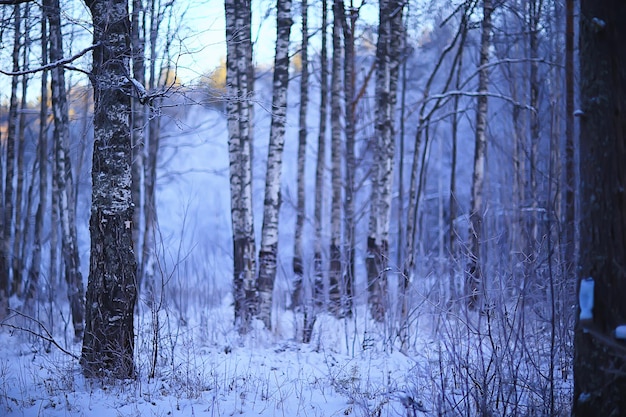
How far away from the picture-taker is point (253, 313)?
29.1ft

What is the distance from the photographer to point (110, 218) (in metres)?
5.55

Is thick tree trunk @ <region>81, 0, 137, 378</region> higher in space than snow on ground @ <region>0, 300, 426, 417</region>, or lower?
higher

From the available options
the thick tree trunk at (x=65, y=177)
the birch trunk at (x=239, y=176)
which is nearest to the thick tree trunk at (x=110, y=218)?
the thick tree trunk at (x=65, y=177)

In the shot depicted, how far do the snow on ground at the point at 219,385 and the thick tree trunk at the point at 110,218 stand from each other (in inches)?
11.0

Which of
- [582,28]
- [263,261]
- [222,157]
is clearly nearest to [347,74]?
[263,261]

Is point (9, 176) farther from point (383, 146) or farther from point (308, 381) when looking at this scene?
point (308, 381)

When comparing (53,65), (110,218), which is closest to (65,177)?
(110,218)

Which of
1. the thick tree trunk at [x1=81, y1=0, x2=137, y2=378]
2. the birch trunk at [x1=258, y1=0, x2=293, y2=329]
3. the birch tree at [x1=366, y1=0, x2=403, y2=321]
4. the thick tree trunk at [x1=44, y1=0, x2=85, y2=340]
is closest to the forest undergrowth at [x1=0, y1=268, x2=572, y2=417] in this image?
the thick tree trunk at [x1=81, y1=0, x2=137, y2=378]

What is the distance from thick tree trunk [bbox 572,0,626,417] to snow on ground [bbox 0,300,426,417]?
170cm

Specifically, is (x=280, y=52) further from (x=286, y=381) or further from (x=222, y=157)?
(x=222, y=157)

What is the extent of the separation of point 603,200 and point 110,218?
4313mm

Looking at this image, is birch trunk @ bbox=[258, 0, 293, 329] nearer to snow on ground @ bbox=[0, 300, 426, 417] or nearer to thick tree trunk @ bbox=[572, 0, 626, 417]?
snow on ground @ bbox=[0, 300, 426, 417]

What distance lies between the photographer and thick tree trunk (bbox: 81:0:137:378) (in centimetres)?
554

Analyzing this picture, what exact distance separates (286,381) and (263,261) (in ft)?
10.6
